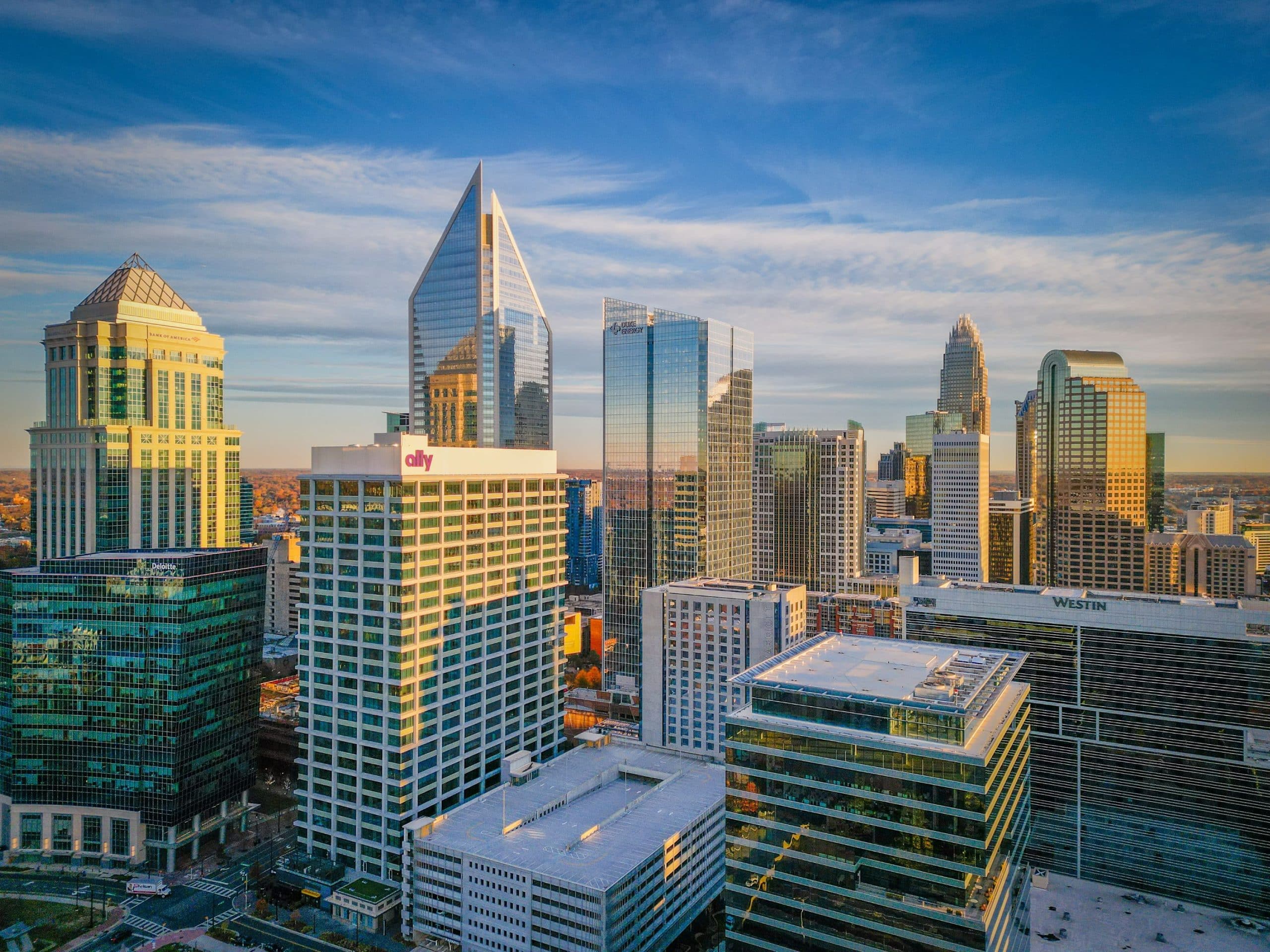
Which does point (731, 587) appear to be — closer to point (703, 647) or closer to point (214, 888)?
point (703, 647)

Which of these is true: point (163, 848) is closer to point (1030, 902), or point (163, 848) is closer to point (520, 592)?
point (520, 592)

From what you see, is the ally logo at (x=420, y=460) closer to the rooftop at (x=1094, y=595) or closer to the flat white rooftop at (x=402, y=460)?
the flat white rooftop at (x=402, y=460)

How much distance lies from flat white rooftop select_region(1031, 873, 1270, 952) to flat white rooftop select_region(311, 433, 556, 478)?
3611 inches

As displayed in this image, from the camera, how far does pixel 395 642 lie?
9894 cm

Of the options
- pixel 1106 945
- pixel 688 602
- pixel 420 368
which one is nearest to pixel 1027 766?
pixel 1106 945

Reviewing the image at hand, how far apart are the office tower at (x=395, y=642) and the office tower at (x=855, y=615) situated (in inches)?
3436

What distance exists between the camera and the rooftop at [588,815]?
8644cm

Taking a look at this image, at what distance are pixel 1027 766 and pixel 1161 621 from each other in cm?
4365

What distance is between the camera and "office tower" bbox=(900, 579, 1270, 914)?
108m

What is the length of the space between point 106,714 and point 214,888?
28037 mm

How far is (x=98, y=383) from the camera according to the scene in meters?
156

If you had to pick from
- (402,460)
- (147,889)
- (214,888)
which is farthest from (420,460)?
(147,889)

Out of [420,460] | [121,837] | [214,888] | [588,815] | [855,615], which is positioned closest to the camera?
[588,815]

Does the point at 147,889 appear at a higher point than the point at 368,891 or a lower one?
lower
